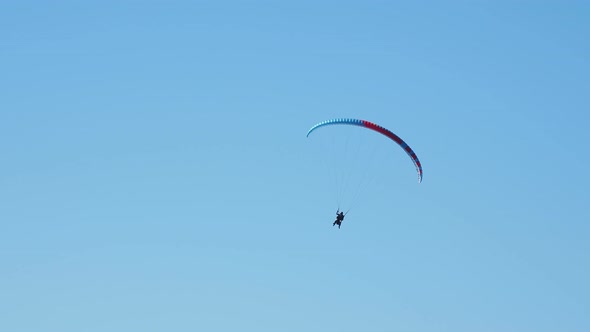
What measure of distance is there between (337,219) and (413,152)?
8329 millimetres

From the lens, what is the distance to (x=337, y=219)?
110 metres

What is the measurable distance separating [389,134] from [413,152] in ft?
8.03

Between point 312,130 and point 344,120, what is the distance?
9.05 feet

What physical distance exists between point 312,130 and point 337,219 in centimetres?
829

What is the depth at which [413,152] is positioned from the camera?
351 ft

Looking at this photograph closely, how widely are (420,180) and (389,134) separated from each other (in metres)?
4.27

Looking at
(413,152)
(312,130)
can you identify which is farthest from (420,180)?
(312,130)

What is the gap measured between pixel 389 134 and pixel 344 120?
395cm

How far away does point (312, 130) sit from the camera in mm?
106000

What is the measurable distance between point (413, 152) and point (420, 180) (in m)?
2.22

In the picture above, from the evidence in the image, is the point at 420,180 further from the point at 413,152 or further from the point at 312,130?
the point at 312,130

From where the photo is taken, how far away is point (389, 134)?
106 metres

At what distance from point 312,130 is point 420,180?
9.13 metres
